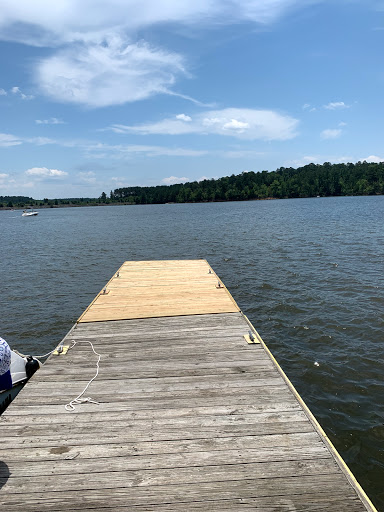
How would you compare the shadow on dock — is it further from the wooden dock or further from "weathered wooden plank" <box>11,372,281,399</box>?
"weathered wooden plank" <box>11,372,281,399</box>

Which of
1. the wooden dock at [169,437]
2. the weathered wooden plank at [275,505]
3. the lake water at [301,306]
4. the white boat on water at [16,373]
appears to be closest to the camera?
the weathered wooden plank at [275,505]

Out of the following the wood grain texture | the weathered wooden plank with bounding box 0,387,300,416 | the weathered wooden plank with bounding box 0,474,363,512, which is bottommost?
the weathered wooden plank with bounding box 0,474,363,512

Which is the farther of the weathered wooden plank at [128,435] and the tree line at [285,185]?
the tree line at [285,185]

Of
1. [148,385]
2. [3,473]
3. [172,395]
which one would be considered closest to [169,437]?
[172,395]

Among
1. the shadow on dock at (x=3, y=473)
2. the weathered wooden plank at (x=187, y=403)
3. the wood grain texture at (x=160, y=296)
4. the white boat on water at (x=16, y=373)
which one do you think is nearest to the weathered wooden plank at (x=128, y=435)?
the shadow on dock at (x=3, y=473)

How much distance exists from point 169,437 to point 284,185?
149594 millimetres

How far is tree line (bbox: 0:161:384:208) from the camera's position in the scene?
5271 inches

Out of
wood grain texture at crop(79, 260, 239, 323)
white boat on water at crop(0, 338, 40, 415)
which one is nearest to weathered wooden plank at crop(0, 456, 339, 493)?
white boat on water at crop(0, 338, 40, 415)

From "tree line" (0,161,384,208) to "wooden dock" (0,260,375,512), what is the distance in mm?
144165

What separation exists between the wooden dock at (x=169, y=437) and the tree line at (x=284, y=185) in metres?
144

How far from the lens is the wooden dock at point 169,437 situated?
9.06 ft

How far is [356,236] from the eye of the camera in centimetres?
2472

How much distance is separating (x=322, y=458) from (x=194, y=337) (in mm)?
3139

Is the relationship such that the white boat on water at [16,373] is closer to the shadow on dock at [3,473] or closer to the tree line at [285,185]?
the shadow on dock at [3,473]
